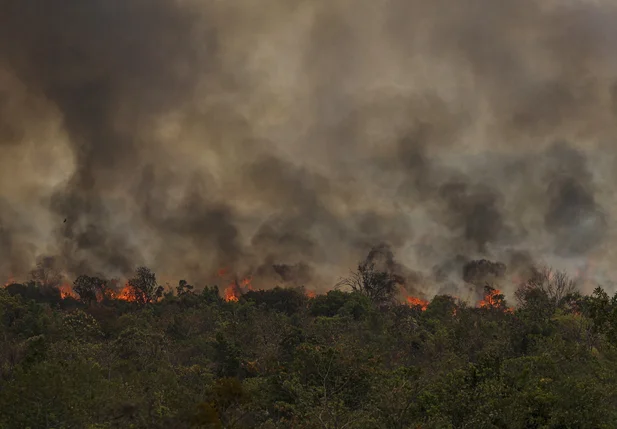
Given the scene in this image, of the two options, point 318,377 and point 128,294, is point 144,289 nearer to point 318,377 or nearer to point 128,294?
point 128,294

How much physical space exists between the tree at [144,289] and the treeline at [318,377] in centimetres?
7701

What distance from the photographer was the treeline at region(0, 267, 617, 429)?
131 ft

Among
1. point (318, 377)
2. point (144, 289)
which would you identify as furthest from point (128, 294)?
point (318, 377)

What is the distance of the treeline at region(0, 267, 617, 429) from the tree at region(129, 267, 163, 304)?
253ft

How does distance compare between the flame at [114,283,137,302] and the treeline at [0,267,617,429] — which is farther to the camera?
the flame at [114,283,137,302]

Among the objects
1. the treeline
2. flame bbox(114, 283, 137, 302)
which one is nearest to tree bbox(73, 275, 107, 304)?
flame bbox(114, 283, 137, 302)

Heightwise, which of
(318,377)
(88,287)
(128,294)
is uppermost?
(88,287)

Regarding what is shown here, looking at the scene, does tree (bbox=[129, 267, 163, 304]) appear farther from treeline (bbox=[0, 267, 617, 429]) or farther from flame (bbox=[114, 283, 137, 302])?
treeline (bbox=[0, 267, 617, 429])

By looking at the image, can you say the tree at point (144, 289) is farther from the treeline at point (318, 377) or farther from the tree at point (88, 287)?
the treeline at point (318, 377)

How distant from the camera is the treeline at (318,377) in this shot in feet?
131

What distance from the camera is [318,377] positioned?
58594 millimetres

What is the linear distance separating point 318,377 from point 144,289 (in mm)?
148523

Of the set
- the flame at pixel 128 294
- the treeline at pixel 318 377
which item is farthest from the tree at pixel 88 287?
the treeline at pixel 318 377

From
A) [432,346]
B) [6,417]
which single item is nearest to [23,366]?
[6,417]
